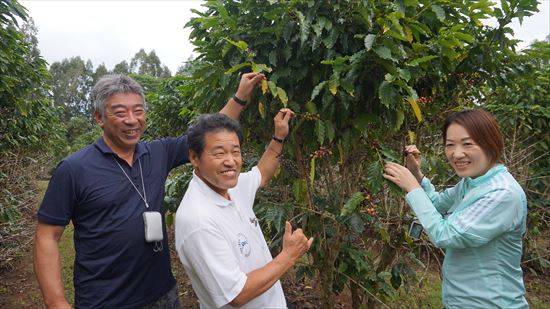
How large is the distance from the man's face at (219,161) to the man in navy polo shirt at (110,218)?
17.2 inches

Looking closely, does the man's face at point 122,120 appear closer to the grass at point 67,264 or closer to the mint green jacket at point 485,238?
the mint green jacket at point 485,238

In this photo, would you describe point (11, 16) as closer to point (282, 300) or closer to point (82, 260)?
point (82, 260)

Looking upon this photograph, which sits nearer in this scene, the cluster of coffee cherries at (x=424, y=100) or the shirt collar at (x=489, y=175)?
the shirt collar at (x=489, y=175)

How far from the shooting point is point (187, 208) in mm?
1539

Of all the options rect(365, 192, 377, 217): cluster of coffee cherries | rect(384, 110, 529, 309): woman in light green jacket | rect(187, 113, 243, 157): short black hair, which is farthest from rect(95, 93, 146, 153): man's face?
rect(384, 110, 529, 309): woman in light green jacket

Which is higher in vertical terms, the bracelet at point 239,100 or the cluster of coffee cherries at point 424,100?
the bracelet at point 239,100

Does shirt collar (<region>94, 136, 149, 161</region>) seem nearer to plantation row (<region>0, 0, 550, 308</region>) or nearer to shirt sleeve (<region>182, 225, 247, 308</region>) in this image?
plantation row (<region>0, 0, 550, 308</region>)

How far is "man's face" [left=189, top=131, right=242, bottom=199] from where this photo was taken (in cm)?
165

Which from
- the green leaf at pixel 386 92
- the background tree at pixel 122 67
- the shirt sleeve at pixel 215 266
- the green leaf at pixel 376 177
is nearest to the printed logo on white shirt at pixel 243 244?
the shirt sleeve at pixel 215 266

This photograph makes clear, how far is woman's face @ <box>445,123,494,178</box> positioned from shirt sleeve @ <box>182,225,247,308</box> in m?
1.02

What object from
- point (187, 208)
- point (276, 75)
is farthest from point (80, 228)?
point (276, 75)

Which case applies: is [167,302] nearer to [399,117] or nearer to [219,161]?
[219,161]

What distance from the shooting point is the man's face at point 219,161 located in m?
1.65

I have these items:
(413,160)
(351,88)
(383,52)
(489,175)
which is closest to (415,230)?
(413,160)
